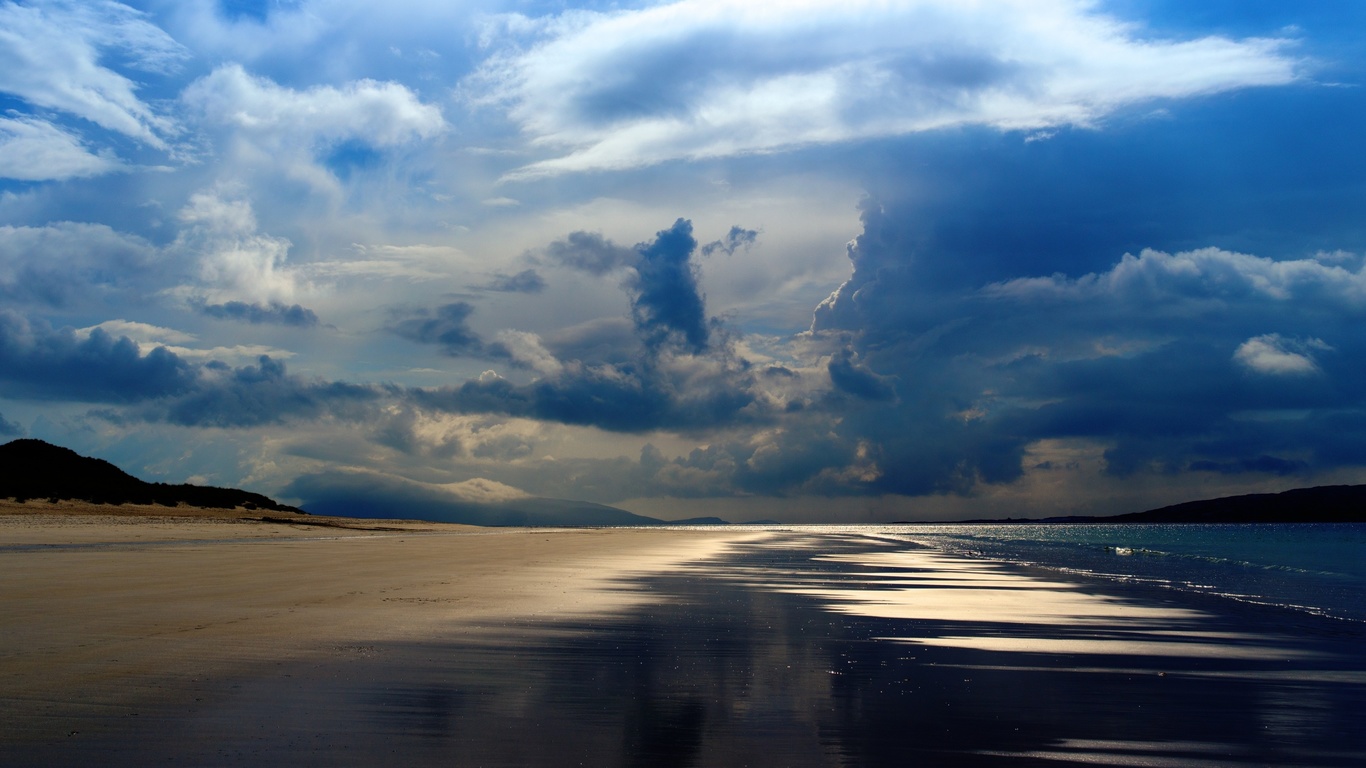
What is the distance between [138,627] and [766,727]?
9.82m

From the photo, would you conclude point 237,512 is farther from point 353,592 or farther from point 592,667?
point 592,667

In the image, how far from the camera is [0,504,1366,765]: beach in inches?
305

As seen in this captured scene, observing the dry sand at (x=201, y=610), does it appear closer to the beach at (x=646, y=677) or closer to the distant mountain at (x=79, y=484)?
the beach at (x=646, y=677)

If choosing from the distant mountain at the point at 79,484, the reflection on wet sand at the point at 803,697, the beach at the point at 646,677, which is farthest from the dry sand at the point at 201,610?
the distant mountain at the point at 79,484

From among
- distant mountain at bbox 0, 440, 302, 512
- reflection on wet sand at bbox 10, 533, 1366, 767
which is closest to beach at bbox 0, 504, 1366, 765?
reflection on wet sand at bbox 10, 533, 1366, 767

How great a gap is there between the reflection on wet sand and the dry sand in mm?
889

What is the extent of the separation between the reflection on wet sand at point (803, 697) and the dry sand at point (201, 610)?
0.89 metres

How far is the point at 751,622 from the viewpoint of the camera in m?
16.4

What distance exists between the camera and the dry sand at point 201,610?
930cm

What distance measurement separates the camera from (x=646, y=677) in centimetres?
1091

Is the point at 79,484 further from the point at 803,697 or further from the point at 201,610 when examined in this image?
the point at 803,697

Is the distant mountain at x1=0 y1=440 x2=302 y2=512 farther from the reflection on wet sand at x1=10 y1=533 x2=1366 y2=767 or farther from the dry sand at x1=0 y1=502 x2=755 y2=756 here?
the reflection on wet sand at x1=10 y1=533 x2=1366 y2=767

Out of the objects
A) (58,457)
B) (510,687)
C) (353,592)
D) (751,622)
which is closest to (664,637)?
(751,622)

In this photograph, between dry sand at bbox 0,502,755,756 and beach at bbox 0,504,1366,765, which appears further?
dry sand at bbox 0,502,755,756
